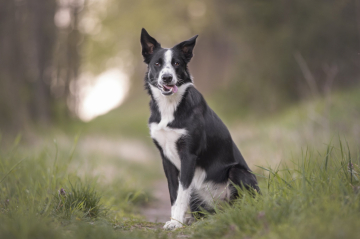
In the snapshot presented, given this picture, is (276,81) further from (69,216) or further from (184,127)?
(69,216)

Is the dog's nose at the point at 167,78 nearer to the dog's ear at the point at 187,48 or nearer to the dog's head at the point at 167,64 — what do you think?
the dog's head at the point at 167,64

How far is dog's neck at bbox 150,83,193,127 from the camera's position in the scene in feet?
11.0

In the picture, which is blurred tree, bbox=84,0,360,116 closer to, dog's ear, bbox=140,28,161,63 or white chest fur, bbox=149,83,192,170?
dog's ear, bbox=140,28,161,63

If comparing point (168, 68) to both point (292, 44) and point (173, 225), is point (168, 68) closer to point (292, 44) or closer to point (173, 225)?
point (173, 225)

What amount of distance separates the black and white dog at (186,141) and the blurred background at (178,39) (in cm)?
171

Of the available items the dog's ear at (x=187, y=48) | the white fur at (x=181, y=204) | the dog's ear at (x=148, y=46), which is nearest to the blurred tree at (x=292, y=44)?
the dog's ear at (x=187, y=48)

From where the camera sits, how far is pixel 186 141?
127 inches

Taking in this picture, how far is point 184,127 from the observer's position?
3266mm

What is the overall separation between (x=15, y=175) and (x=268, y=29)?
417 inches


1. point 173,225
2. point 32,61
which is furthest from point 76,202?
point 32,61

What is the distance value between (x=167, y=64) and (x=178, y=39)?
1645cm

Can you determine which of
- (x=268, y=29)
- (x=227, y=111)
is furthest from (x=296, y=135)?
(x=227, y=111)

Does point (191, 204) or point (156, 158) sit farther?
point (156, 158)

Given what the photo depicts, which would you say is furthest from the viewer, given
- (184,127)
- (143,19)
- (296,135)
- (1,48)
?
(143,19)
